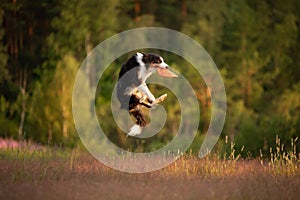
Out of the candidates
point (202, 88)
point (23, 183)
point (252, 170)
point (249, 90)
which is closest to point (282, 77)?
point (249, 90)

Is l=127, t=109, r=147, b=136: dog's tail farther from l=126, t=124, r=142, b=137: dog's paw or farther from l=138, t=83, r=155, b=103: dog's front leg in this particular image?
l=138, t=83, r=155, b=103: dog's front leg

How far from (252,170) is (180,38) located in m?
24.7

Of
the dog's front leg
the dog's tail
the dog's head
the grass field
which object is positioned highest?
the dog's head

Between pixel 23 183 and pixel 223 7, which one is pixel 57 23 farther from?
pixel 23 183

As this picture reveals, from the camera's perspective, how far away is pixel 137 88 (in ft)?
21.8

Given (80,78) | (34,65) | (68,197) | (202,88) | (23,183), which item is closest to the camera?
(68,197)

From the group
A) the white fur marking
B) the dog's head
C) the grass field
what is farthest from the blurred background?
the white fur marking

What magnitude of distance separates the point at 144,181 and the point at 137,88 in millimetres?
3356

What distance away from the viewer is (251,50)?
33.3 meters

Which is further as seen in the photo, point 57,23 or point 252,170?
point 57,23

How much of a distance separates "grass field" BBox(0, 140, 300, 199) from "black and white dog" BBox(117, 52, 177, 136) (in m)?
1.75

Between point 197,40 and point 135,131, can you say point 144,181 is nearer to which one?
point 135,131

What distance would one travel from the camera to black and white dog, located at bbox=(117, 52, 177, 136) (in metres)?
6.61

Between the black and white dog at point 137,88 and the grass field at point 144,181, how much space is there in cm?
175
